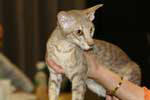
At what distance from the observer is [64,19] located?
1256mm

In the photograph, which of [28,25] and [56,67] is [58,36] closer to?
[56,67]

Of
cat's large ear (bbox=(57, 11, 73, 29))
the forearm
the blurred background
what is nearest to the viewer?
cat's large ear (bbox=(57, 11, 73, 29))

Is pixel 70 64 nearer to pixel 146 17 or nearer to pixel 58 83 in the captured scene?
pixel 58 83

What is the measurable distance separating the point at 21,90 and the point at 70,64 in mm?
1409

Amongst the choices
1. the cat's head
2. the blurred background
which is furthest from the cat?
Result: the blurred background

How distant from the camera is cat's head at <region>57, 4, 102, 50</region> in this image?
4.09ft

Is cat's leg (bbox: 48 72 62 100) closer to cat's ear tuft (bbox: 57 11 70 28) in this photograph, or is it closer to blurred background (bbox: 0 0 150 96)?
A: cat's ear tuft (bbox: 57 11 70 28)

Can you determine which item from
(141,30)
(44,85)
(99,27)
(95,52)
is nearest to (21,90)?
(44,85)

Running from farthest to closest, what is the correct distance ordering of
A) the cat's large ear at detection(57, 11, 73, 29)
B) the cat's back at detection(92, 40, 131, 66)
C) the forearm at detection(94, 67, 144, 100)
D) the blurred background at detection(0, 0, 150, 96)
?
the blurred background at detection(0, 0, 150, 96) → the cat's back at detection(92, 40, 131, 66) → the forearm at detection(94, 67, 144, 100) → the cat's large ear at detection(57, 11, 73, 29)

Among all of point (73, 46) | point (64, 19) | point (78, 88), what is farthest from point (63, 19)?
point (78, 88)

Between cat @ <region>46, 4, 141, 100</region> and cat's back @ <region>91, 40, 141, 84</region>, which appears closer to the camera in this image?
cat @ <region>46, 4, 141, 100</region>

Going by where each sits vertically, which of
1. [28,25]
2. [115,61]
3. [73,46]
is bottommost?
[28,25]

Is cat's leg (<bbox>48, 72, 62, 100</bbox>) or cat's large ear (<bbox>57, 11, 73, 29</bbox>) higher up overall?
cat's large ear (<bbox>57, 11, 73, 29</bbox>)

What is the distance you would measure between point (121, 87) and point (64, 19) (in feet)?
1.16
